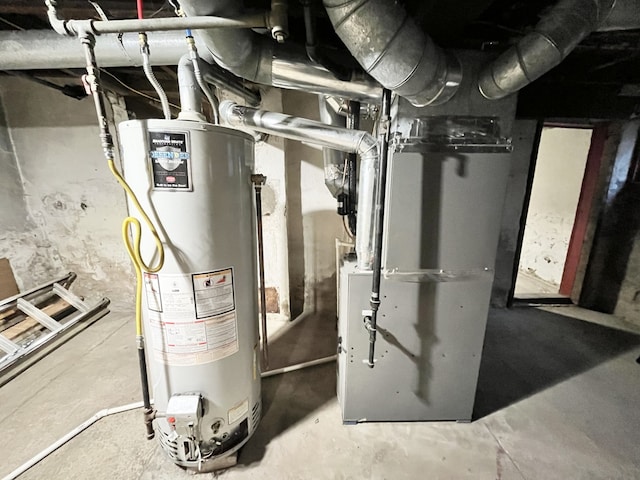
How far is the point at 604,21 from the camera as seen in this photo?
884 millimetres

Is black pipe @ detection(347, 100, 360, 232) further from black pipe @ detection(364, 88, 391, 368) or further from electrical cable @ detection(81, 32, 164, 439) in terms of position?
electrical cable @ detection(81, 32, 164, 439)

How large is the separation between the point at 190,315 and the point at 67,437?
1064 millimetres

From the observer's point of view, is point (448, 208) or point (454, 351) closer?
point (448, 208)

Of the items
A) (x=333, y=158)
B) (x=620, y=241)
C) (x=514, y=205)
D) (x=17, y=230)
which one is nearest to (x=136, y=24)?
(x=333, y=158)

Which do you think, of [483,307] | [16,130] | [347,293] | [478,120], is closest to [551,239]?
[483,307]

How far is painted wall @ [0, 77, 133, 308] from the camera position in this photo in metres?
2.36

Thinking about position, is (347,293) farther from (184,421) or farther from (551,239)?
(551,239)

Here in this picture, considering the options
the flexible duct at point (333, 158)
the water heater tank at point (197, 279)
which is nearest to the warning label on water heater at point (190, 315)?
the water heater tank at point (197, 279)

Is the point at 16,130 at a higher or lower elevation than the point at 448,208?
higher

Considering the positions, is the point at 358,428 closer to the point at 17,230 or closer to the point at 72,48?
the point at 72,48

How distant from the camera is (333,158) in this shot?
6.10 ft

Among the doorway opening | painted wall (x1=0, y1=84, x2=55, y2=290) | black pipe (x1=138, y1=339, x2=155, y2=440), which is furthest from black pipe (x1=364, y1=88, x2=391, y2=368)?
painted wall (x1=0, y1=84, x2=55, y2=290)

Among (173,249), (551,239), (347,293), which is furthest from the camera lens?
(551,239)

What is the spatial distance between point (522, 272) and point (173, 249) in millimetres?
4833
